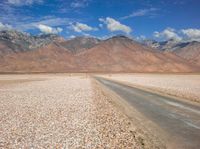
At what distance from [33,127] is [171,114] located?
8.57 meters

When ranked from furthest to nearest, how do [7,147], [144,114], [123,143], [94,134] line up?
[144,114], [94,134], [123,143], [7,147]

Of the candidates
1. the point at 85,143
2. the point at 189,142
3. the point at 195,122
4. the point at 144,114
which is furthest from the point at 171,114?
the point at 85,143

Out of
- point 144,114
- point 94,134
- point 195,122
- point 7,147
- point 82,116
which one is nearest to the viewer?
point 7,147

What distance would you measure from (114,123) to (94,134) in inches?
113

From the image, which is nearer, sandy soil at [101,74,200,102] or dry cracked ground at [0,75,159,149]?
dry cracked ground at [0,75,159,149]

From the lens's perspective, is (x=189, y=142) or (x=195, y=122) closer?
(x=189, y=142)

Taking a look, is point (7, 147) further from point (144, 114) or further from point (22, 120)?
point (144, 114)

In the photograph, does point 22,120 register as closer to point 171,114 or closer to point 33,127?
point 33,127

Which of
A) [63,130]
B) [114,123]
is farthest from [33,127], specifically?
[114,123]

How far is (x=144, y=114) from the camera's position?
17828 millimetres

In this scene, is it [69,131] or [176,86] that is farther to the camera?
[176,86]

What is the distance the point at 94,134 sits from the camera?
12.1 metres

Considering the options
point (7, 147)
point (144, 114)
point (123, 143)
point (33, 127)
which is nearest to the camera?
point (7, 147)

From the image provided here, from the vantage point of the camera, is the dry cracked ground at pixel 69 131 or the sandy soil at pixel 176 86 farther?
the sandy soil at pixel 176 86
